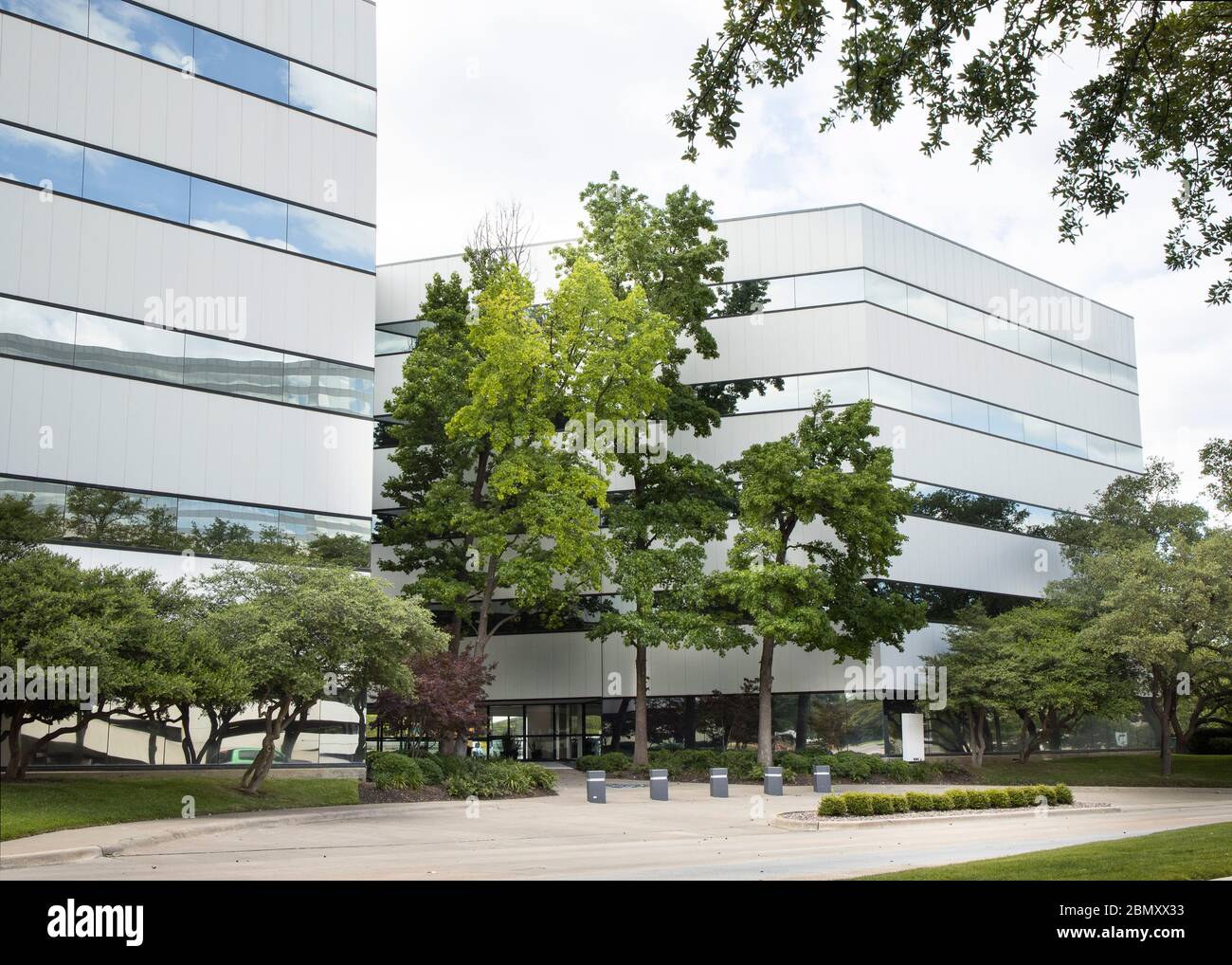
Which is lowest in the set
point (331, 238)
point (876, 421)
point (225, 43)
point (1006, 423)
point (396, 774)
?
point (396, 774)

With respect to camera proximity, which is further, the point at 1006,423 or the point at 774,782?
the point at 1006,423

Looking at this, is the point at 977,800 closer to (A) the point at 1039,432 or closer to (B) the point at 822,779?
(B) the point at 822,779

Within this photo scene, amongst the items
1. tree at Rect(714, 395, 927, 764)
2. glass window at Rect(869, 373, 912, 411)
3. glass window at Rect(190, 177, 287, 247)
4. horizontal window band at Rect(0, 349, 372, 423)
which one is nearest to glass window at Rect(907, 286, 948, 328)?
glass window at Rect(869, 373, 912, 411)

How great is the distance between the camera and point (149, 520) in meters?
28.4

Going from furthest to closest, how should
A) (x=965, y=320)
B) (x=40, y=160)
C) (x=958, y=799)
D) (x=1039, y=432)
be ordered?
(x=1039, y=432) < (x=965, y=320) < (x=40, y=160) < (x=958, y=799)

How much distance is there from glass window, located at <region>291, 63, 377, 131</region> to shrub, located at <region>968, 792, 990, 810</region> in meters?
24.4

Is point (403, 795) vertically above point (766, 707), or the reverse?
point (766, 707)

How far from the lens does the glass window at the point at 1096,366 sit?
5362 cm

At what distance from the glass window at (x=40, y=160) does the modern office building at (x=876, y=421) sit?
1947 cm

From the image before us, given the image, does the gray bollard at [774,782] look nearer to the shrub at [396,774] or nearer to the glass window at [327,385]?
the shrub at [396,774]

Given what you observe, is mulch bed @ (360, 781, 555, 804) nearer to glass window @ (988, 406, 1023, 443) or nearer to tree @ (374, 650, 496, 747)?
tree @ (374, 650, 496, 747)

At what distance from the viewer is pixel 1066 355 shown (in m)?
52.7

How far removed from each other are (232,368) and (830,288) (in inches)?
880
